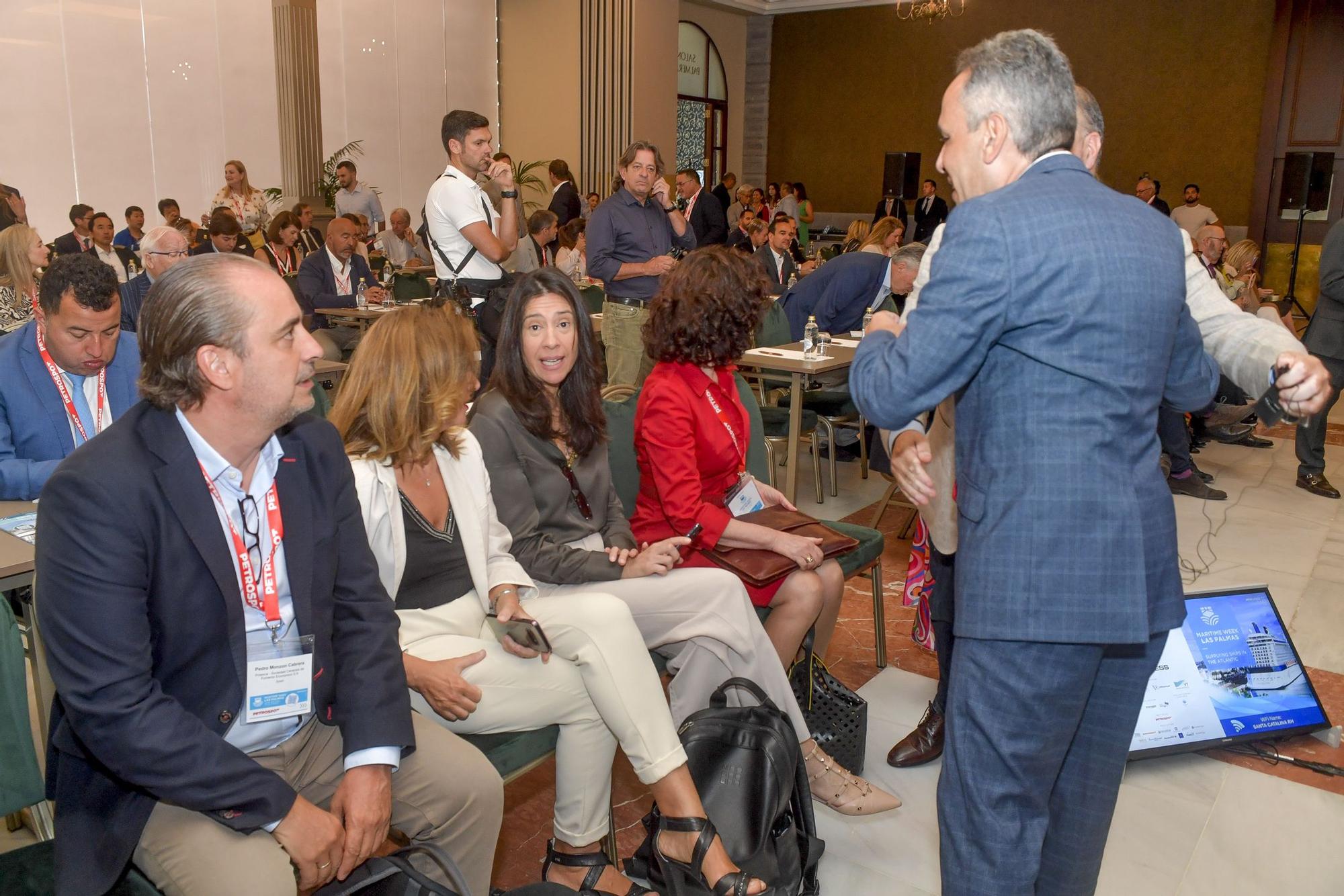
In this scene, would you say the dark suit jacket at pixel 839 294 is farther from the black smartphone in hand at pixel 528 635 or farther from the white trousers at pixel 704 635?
the black smartphone in hand at pixel 528 635

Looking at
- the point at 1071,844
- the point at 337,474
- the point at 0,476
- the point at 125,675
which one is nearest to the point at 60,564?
the point at 125,675

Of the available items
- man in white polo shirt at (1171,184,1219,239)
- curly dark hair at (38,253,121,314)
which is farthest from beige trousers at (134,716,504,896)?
man in white polo shirt at (1171,184,1219,239)

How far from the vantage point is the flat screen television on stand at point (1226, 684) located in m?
2.82

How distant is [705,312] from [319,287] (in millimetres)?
4501

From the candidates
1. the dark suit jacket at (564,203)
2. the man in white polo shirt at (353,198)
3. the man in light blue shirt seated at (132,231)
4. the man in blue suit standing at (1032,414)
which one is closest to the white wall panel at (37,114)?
the man in light blue shirt seated at (132,231)

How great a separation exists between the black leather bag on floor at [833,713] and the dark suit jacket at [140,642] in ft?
4.60

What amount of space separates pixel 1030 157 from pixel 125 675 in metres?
1.48

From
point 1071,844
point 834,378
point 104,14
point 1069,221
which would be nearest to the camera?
point 1069,221

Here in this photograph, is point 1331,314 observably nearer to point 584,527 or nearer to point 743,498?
point 743,498

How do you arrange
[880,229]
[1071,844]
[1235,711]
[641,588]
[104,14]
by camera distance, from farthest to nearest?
[104,14] < [880,229] < [1235,711] < [641,588] < [1071,844]

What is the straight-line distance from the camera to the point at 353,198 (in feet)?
37.3

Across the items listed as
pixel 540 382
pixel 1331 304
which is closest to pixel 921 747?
pixel 540 382

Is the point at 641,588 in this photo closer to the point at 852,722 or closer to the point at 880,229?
the point at 852,722

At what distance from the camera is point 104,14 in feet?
32.8
